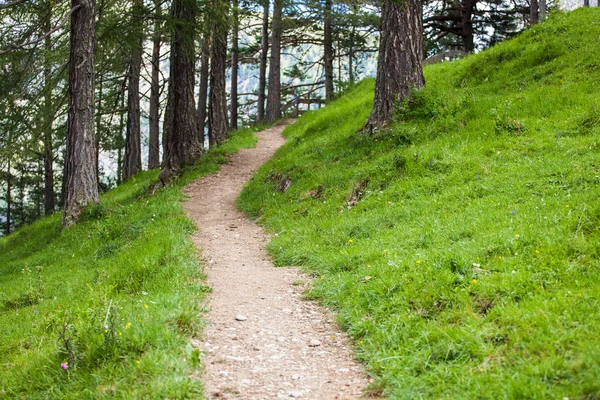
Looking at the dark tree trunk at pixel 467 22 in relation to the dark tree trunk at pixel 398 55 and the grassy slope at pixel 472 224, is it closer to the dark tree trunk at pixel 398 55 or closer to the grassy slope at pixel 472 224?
the grassy slope at pixel 472 224

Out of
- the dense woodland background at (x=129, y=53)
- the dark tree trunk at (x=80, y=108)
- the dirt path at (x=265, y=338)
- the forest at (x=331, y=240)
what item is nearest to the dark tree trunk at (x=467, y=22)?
the dense woodland background at (x=129, y=53)

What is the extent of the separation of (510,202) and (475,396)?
386 centimetres

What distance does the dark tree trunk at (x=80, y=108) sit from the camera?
→ 11.8 meters

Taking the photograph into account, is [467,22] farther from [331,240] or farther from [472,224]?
[472,224]

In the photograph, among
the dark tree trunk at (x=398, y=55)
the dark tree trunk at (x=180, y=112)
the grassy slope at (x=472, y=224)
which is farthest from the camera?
the dark tree trunk at (x=180, y=112)

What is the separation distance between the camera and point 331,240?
25.3 feet

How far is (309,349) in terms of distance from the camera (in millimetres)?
4750

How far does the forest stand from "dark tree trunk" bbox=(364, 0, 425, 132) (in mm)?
42

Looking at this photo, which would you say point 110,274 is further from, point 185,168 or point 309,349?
point 185,168

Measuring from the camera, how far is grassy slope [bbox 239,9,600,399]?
148 inches

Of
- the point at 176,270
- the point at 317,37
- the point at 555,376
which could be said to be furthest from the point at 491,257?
the point at 317,37

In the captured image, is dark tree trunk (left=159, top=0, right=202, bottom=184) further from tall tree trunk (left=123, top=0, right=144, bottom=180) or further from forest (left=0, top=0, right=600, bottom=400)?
tall tree trunk (left=123, top=0, right=144, bottom=180)

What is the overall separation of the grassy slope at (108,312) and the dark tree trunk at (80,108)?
85cm

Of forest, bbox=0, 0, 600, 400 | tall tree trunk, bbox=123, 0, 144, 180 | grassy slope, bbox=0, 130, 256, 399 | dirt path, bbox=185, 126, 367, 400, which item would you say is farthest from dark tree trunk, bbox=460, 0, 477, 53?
dirt path, bbox=185, 126, 367, 400
